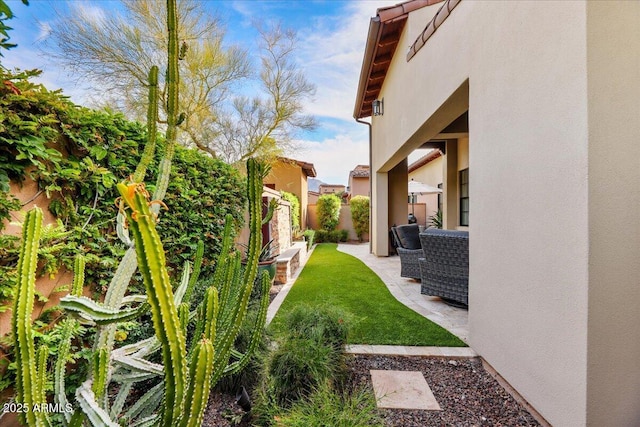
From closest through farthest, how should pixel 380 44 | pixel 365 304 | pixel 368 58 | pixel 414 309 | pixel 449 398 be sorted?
pixel 449 398 < pixel 414 309 < pixel 365 304 < pixel 380 44 < pixel 368 58

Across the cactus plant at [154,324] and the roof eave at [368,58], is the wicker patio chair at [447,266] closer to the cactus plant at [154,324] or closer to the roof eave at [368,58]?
the cactus plant at [154,324]

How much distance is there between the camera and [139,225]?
1011mm

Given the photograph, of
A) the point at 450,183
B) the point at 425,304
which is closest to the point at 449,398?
the point at 425,304

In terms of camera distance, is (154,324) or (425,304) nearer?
(154,324)

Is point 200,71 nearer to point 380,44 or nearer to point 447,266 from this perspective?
point 380,44

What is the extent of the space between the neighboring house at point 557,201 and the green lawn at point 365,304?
2.42 feet

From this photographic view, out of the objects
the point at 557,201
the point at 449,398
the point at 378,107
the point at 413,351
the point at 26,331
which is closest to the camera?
the point at 26,331

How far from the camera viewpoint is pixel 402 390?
282 centimetres

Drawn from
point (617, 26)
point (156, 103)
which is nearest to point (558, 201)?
point (617, 26)

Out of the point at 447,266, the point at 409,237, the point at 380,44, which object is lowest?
the point at 447,266

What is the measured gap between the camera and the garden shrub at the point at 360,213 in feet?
52.9

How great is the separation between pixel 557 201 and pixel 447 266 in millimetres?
3055

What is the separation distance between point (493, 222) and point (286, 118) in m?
12.5

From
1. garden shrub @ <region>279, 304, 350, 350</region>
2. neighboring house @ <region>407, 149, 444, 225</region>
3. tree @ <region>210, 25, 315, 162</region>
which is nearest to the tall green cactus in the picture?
garden shrub @ <region>279, 304, 350, 350</region>
